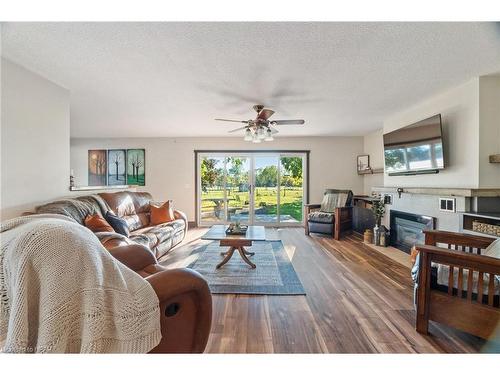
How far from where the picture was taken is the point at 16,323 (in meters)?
0.67

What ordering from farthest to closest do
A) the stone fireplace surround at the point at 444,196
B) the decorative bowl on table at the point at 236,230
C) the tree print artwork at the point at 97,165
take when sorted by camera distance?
the tree print artwork at the point at 97,165, the decorative bowl on table at the point at 236,230, the stone fireplace surround at the point at 444,196

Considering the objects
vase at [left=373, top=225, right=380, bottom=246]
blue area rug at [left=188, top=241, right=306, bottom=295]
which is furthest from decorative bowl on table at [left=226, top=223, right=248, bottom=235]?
vase at [left=373, top=225, right=380, bottom=246]

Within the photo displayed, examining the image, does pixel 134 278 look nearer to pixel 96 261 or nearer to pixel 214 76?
pixel 96 261

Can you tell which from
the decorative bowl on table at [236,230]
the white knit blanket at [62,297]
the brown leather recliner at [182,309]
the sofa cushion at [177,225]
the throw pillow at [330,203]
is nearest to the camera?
the white knit blanket at [62,297]

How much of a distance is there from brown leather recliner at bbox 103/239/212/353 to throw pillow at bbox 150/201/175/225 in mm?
3095

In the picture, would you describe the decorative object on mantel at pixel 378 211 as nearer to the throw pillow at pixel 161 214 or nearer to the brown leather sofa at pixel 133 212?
the brown leather sofa at pixel 133 212

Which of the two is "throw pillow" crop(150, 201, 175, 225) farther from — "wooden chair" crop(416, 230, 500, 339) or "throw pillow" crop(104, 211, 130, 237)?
"wooden chair" crop(416, 230, 500, 339)

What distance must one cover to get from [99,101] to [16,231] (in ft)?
10.1

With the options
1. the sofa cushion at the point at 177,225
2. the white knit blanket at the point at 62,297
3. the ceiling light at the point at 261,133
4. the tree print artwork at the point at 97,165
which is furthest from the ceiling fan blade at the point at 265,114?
the tree print artwork at the point at 97,165

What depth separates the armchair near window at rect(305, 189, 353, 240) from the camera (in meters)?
4.37

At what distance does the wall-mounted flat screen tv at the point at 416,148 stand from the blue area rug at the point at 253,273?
2.37 m

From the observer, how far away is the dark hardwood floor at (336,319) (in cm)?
149
